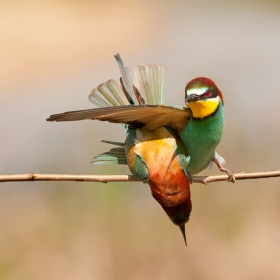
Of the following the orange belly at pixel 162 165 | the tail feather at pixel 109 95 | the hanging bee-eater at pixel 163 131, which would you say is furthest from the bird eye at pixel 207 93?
the tail feather at pixel 109 95

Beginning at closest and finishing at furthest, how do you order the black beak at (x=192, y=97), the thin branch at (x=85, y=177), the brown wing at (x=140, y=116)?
1. the brown wing at (x=140, y=116)
2. the thin branch at (x=85, y=177)
3. the black beak at (x=192, y=97)

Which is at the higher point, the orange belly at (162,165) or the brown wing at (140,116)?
the brown wing at (140,116)

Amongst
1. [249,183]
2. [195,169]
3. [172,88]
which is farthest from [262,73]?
[195,169]

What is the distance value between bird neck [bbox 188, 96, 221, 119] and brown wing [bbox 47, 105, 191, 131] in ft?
0.07

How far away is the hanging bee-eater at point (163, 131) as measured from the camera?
1.94 m

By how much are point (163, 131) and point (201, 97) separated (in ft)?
0.52

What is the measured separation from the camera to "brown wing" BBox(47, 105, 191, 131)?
5.63 feet

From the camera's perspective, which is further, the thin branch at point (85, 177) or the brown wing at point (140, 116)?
the thin branch at point (85, 177)

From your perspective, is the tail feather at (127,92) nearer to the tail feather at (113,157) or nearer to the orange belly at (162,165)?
the tail feather at (113,157)

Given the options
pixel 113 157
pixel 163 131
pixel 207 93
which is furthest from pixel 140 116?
pixel 113 157

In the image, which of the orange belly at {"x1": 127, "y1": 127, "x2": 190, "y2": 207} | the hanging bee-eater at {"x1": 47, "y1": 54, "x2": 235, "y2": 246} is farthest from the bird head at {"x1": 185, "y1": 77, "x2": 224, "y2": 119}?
the orange belly at {"x1": 127, "y1": 127, "x2": 190, "y2": 207}

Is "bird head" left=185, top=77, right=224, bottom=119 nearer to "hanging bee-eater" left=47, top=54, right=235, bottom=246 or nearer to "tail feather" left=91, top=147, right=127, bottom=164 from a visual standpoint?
"hanging bee-eater" left=47, top=54, right=235, bottom=246

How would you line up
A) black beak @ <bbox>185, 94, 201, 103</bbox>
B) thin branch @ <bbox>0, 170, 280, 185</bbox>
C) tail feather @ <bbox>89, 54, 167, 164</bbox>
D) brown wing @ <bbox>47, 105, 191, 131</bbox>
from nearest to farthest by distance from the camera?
brown wing @ <bbox>47, 105, 191, 131</bbox>
thin branch @ <bbox>0, 170, 280, 185</bbox>
black beak @ <bbox>185, 94, 201, 103</bbox>
tail feather @ <bbox>89, 54, 167, 164</bbox>

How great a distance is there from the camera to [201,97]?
2.04 metres
